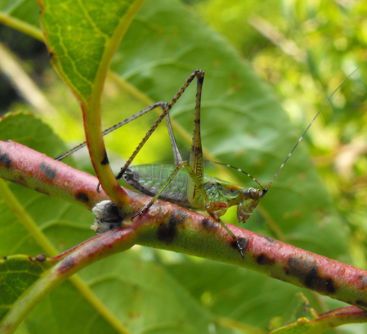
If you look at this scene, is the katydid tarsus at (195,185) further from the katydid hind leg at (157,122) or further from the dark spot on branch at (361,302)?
the dark spot on branch at (361,302)

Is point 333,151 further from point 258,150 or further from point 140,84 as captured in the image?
point 140,84

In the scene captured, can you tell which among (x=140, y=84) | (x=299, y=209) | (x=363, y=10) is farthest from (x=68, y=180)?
(x=363, y=10)

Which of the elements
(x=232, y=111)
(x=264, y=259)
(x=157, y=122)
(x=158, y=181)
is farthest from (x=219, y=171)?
(x=264, y=259)

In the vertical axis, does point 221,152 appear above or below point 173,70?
below

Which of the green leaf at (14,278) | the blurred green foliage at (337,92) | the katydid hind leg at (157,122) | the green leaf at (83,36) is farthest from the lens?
the blurred green foliage at (337,92)

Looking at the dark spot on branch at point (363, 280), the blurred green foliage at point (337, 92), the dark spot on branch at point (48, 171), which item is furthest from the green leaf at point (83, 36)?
the blurred green foliage at point (337, 92)

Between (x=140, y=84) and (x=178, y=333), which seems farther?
(x=140, y=84)

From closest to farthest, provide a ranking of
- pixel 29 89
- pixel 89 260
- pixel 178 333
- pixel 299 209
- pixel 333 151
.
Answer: pixel 89 260 → pixel 178 333 → pixel 299 209 → pixel 333 151 → pixel 29 89
